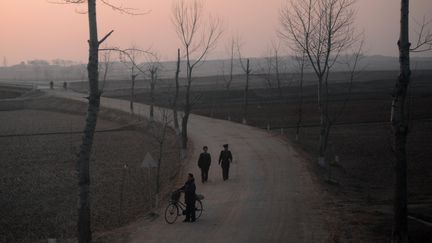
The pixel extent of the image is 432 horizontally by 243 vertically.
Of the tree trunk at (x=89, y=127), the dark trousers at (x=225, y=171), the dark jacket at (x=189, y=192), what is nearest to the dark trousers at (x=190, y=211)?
the dark jacket at (x=189, y=192)

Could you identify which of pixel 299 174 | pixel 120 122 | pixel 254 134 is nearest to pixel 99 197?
pixel 299 174

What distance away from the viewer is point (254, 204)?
1756 cm

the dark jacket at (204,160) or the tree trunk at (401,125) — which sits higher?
the tree trunk at (401,125)

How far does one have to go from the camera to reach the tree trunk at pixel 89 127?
12375mm

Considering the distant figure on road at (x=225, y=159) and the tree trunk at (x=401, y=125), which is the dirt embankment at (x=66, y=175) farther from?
the tree trunk at (x=401, y=125)

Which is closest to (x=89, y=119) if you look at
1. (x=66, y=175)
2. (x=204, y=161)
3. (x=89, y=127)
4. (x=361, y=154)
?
(x=89, y=127)

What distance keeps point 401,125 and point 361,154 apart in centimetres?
1920

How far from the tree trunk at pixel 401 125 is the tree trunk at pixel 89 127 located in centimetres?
670

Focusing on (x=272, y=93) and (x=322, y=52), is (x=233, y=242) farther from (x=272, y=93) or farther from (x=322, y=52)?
(x=272, y=93)

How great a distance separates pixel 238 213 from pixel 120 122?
107 feet

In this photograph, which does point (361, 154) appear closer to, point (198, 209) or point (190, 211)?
point (198, 209)

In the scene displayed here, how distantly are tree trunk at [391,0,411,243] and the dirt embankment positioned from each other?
8.87 metres

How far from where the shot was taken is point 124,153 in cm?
3184

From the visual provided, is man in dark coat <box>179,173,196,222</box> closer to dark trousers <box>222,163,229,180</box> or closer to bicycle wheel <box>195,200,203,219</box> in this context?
bicycle wheel <box>195,200,203,219</box>
